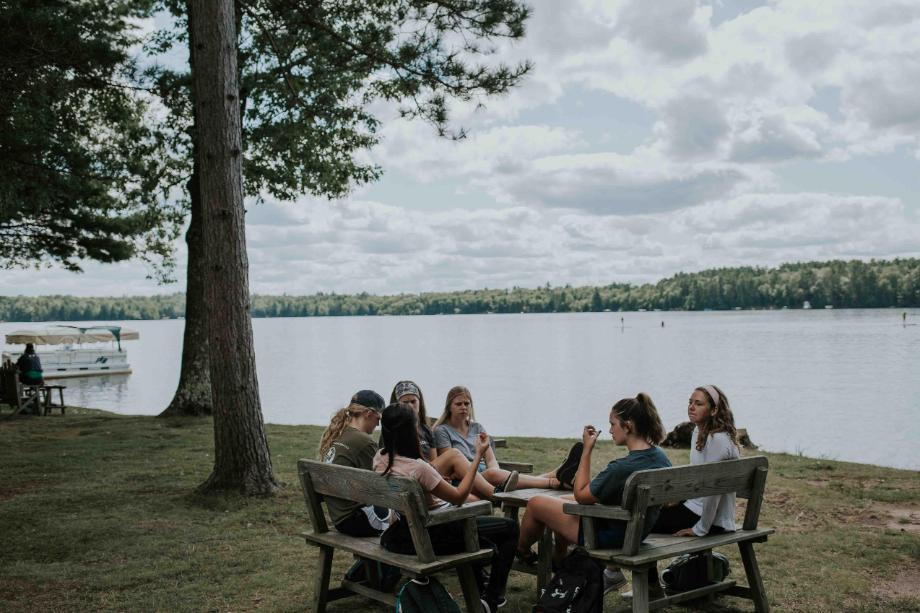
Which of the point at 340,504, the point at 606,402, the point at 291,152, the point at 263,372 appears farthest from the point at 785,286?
the point at 340,504

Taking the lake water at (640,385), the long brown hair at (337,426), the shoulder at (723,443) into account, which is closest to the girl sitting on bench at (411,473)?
A: the long brown hair at (337,426)

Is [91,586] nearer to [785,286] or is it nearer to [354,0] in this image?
[354,0]

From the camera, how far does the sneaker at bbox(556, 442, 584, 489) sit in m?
5.30

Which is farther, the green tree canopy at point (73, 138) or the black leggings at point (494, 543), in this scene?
the green tree canopy at point (73, 138)

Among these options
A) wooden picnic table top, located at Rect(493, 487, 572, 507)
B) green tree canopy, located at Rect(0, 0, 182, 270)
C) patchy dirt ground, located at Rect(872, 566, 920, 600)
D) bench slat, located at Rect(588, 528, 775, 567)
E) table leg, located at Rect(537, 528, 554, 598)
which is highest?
green tree canopy, located at Rect(0, 0, 182, 270)

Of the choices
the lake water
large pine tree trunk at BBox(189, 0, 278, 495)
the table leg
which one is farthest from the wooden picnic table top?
the lake water

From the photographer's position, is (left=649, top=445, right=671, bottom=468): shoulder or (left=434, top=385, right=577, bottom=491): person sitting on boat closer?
(left=649, top=445, right=671, bottom=468): shoulder

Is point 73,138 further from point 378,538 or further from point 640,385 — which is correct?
→ point 640,385

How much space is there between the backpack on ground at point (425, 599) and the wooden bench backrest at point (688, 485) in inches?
38.2

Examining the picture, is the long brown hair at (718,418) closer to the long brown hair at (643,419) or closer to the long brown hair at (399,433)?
the long brown hair at (643,419)

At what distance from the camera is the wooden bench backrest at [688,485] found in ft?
13.7

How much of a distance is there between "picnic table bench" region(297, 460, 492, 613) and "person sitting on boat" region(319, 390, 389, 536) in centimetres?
7

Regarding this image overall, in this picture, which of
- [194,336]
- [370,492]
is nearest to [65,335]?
[194,336]

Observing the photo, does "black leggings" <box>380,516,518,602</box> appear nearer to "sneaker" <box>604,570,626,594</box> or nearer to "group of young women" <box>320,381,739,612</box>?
"group of young women" <box>320,381,739,612</box>
